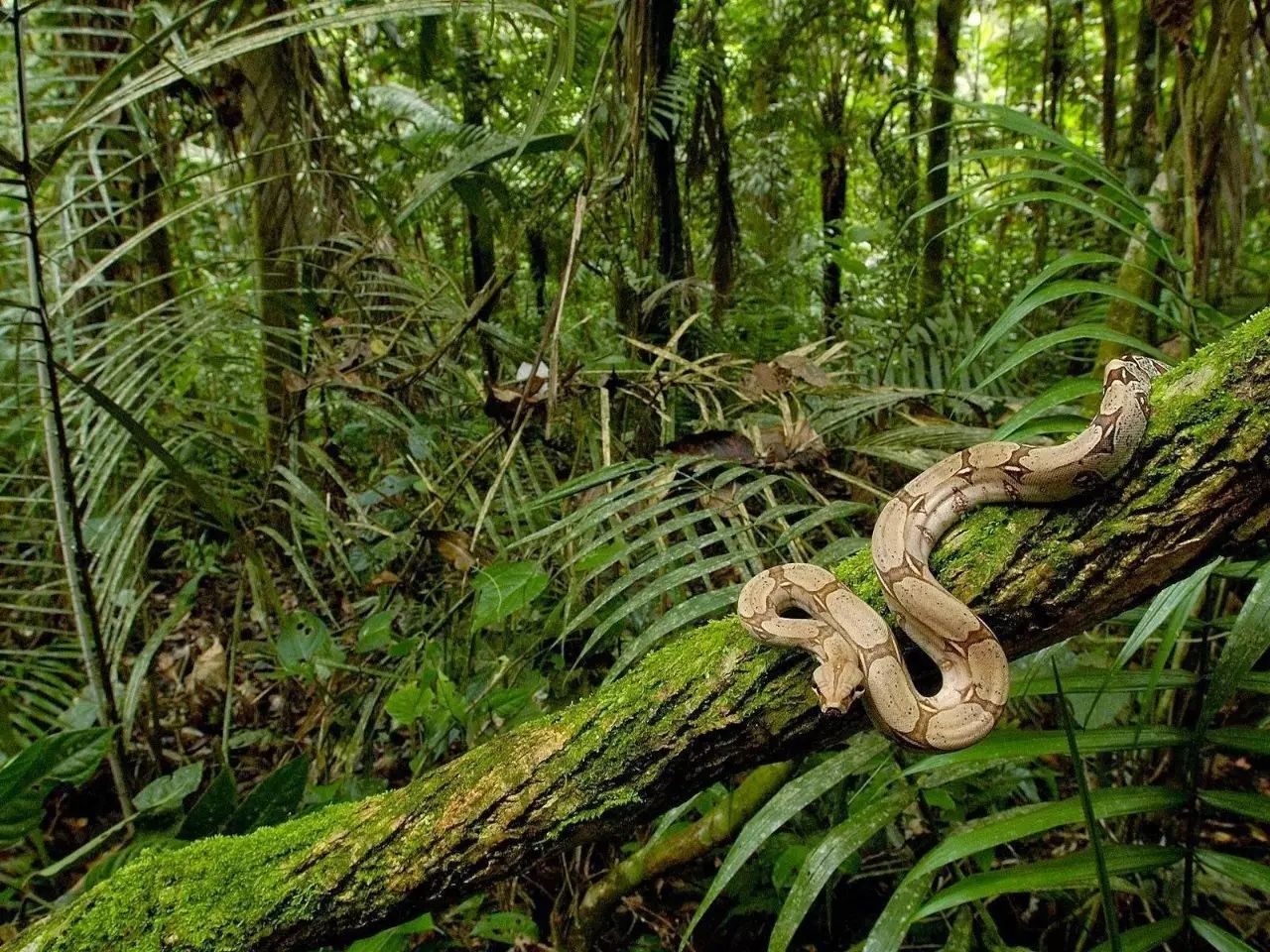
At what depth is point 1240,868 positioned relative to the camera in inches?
72.4

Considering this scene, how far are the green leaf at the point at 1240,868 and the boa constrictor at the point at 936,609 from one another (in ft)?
2.20

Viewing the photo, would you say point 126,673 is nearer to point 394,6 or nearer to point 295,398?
point 295,398

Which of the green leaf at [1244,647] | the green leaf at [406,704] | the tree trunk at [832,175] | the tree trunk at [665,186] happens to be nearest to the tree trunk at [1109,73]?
the tree trunk at [832,175]

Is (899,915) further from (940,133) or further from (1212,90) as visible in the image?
(940,133)

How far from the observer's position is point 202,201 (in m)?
2.66

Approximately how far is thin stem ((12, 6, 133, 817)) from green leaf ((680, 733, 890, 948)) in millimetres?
2107

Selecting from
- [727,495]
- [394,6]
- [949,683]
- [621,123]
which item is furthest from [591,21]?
[949,683]

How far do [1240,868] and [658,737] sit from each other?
4.50ft

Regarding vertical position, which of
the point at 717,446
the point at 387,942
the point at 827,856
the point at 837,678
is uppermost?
the point at 717,446

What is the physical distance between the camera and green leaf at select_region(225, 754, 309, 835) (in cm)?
234

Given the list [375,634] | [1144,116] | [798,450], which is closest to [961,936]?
[798,450]

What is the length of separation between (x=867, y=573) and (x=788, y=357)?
1.13m

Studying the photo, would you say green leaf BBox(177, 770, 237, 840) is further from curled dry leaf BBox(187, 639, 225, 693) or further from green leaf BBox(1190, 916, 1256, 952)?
green leaf BBox(1190, 916, 1256, 952)

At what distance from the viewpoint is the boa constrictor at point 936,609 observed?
1671mm
